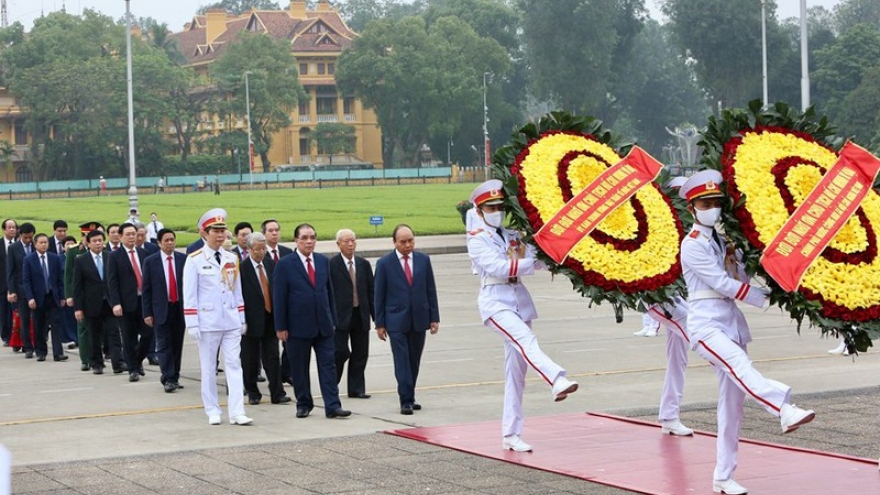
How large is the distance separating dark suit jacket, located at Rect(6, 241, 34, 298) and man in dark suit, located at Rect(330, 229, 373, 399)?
21.6 ft

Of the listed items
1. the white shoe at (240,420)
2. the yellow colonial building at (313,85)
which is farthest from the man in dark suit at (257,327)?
the yellow colonial building at (313,85)

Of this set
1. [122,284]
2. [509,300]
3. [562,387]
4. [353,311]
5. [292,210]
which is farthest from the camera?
[292,210]

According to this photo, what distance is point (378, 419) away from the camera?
1316 cm

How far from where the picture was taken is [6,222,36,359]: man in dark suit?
1964 cm

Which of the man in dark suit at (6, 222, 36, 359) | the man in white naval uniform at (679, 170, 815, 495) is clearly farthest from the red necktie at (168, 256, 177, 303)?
the man in white naval uniform at (679, 170, 815, 495)

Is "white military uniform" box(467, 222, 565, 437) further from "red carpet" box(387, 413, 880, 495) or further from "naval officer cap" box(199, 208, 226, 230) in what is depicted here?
"naval officer cap" box(199, 208, 226, 230)

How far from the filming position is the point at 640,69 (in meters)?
133

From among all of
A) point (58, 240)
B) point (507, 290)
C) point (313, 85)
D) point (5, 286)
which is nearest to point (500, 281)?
point (507, 290)

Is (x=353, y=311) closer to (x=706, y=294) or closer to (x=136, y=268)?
(x=136, y=268)

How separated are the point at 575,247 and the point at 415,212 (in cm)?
5120

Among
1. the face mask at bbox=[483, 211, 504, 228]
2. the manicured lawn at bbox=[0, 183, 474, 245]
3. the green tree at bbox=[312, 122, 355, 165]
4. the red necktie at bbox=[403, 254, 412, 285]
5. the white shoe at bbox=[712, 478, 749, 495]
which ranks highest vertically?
the green tree at bbox=[312, 122, 355, 165]

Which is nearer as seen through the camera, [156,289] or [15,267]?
[156,289]

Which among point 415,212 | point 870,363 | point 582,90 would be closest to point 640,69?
point 582,90

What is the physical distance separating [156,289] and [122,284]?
1.28 meters
